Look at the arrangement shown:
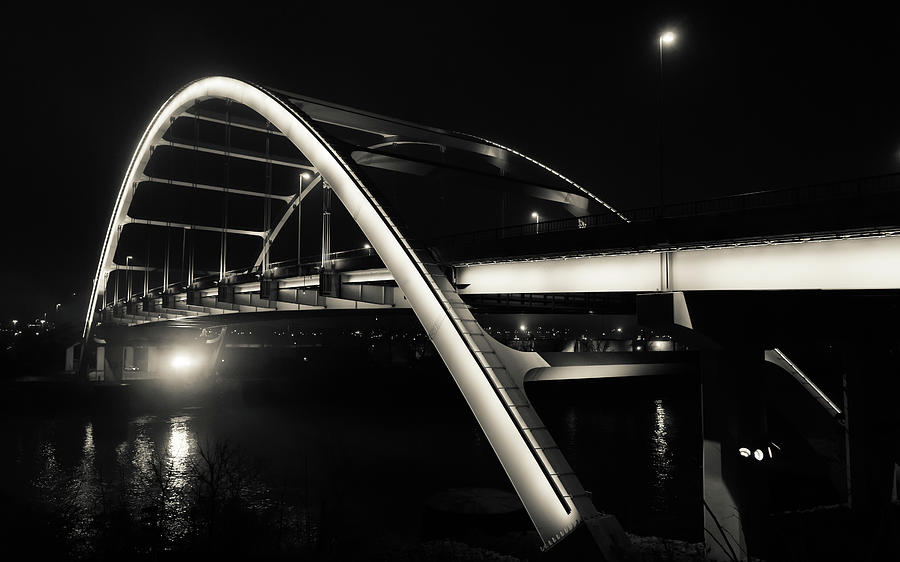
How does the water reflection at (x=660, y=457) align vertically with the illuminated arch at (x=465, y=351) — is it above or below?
below

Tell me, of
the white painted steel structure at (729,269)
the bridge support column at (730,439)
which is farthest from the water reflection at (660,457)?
the white painted steel structure at (729,269)

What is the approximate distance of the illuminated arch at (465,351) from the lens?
420 inches

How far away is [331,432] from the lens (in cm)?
3750

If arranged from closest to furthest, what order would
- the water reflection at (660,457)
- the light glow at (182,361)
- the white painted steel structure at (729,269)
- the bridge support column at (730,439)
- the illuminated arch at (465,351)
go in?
1. the illuminated arch at (465,351)
2. the white painted steel structure at (729,269)
3. the bridge support column at (730,439)
4. the water reflection at (660,457)
5. the light glow at (182,361)

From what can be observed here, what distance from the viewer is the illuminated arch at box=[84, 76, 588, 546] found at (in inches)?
420

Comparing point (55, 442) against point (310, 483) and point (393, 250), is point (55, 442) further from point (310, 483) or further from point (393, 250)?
point (393, 250)

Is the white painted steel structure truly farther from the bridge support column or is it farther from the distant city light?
the distant city light

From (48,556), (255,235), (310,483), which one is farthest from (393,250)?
(255,235)

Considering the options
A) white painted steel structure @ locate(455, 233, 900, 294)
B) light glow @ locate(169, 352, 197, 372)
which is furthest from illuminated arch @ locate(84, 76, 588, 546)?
light glow @ locate(169, 352, 197, 372)

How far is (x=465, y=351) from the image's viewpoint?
12.2m

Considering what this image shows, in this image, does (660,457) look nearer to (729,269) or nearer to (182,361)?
(729,269)

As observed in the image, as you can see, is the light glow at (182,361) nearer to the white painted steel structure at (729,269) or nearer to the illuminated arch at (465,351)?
the illuminated arch at (465,351)

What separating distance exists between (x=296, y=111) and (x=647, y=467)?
18390 mm

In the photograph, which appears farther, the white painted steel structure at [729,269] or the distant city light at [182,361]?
the distant city light at [182,361]
